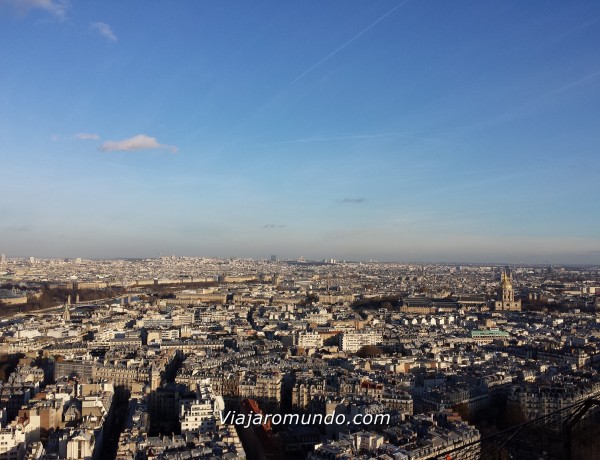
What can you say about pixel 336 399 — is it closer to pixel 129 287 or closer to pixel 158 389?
pixel 158 389

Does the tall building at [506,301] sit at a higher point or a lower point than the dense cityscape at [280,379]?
higher

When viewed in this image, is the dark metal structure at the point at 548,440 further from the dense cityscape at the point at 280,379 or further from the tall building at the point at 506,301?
the tall building at the point at 506,301

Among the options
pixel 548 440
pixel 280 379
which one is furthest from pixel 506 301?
pixel 548 440

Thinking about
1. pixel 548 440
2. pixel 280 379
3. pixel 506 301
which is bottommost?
pixel 280 379

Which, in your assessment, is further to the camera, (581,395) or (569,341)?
(569,341)

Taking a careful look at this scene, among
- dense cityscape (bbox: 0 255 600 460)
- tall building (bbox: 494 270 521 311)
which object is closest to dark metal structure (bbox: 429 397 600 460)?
dense cityscape (bbox: 0 255 600 460)

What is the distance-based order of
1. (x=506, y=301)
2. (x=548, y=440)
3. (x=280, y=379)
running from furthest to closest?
(x=506, y=301) → (x=280, y=379) → (x=548, y=440)

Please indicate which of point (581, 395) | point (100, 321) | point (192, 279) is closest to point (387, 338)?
point (581, 395)

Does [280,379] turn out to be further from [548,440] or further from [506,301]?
[506,301]

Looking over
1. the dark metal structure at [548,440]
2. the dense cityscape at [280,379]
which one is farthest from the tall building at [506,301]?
the dark metal structure at [548,440]
